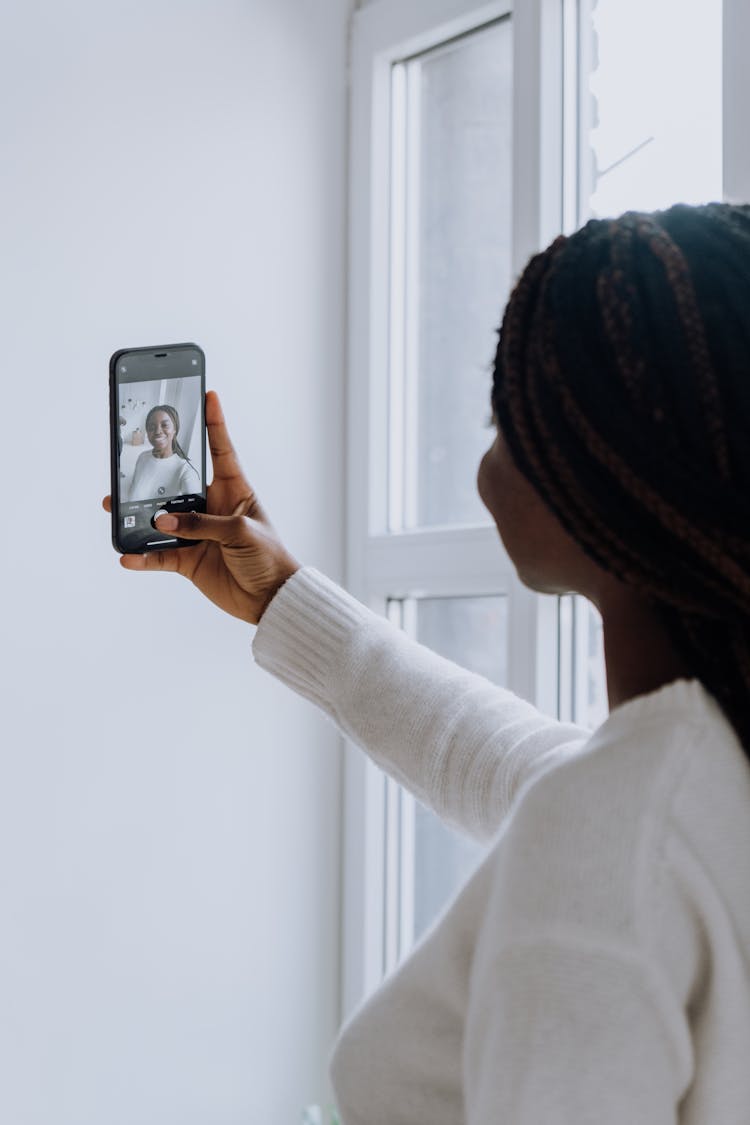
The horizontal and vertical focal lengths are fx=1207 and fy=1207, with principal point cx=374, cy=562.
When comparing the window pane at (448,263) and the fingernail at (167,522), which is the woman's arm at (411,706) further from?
the window pane at (448,263)

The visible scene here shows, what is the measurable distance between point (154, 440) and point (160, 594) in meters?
0.43

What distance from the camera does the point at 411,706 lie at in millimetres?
842

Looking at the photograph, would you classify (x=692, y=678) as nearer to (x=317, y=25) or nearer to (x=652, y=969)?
(x=652, y=969)

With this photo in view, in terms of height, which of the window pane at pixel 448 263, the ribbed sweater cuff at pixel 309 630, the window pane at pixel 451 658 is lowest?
the window pane at pixel 451 658

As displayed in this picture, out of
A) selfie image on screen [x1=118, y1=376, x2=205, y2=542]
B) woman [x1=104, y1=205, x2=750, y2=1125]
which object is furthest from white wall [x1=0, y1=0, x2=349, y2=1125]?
woman [x1=104, y1=205, x2=750, y2=1125]

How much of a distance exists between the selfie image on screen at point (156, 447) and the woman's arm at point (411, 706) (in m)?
0.14

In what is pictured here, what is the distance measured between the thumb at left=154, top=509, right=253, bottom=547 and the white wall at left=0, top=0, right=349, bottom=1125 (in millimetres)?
417

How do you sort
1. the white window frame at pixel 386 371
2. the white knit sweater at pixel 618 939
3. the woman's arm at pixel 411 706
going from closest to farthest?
the white knit sweater at pixel 618 939 → the woman's arm at pixel 411 706 → the white window frame at pixel 386 371

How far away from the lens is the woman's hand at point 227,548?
0.91 meters

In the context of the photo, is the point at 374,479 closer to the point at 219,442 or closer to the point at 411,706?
the point at 219,442

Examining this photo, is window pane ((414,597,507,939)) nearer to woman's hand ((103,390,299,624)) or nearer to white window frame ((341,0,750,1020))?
white window frame ((341,0,750,1020))

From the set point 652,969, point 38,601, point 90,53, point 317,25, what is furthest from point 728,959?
point 317,25

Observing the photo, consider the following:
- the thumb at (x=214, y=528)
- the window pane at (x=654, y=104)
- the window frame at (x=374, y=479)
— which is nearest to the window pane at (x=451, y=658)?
the window frame at (x=374, y=479)

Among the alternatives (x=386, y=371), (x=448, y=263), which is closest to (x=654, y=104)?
(x=448, y=263)
